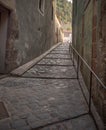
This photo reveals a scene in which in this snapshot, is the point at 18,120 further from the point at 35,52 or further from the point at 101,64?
the point at 35,52

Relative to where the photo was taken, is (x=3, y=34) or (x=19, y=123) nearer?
(x=19, y=123)

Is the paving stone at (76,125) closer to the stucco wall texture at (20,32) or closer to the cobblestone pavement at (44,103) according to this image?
the cobblestone pavement at (44,103)

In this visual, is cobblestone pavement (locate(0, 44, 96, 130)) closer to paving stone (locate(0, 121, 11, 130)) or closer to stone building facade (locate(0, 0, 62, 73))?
paving stone (locate(0, 121, 11, 130))

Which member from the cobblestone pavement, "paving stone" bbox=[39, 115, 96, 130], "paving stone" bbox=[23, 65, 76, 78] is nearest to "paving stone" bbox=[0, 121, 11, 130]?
the cobblestone pavement

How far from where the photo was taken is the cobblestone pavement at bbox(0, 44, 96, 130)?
3.32 metres

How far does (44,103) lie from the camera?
14.1 feet

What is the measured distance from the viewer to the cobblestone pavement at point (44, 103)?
332cm

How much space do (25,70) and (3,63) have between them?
92cm

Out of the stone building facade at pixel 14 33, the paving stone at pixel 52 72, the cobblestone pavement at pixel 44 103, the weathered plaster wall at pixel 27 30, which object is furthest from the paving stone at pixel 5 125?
the weathered plaster wall at pixel 27 30

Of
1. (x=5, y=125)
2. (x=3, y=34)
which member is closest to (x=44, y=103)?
(x=5, y=125)

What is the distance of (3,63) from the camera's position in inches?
277

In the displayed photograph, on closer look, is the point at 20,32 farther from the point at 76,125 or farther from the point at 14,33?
the point at 76,125

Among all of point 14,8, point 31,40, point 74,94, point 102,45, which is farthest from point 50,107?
point 31,40

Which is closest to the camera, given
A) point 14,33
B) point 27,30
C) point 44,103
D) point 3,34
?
point 44,103
